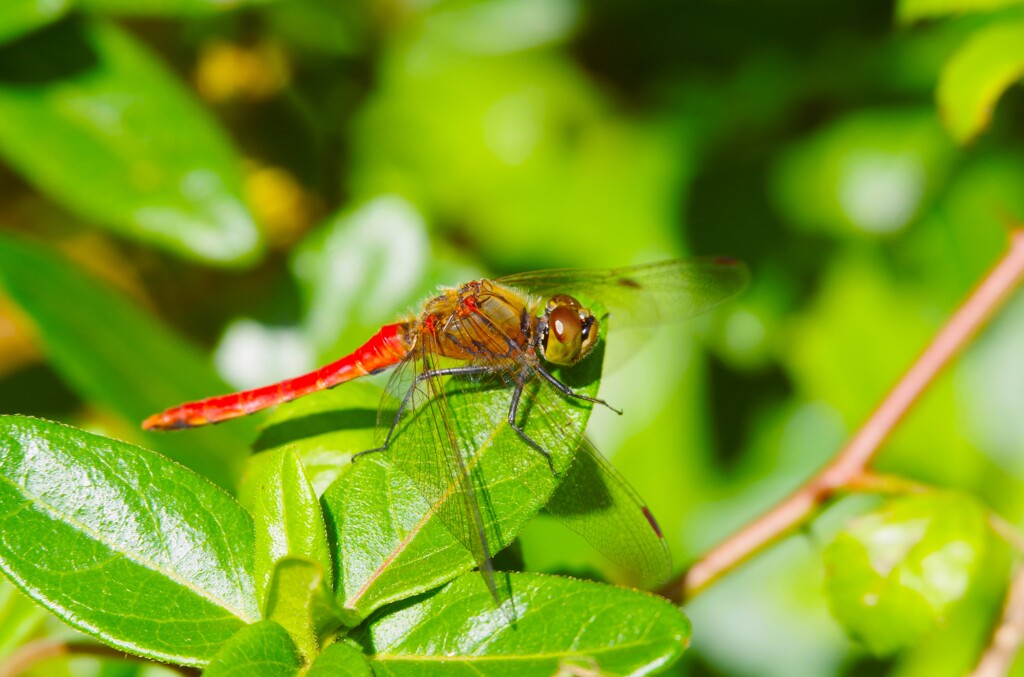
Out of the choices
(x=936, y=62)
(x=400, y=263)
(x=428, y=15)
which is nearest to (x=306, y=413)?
(x=400, y=263)

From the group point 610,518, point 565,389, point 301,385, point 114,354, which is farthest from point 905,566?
point 114,354

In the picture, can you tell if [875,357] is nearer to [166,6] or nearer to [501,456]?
[501,456]

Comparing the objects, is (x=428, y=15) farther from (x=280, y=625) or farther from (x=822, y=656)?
(x=280, y=625)

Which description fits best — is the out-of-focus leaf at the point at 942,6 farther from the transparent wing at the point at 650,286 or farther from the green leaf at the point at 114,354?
the green leaf at the point at 114,354

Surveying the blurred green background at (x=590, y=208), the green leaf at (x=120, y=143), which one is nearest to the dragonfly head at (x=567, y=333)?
the blurred green background at (x=590, y=208)

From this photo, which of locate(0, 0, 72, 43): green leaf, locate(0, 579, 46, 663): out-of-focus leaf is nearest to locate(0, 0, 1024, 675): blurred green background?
locate(0, 0, 72, 43): green leaf

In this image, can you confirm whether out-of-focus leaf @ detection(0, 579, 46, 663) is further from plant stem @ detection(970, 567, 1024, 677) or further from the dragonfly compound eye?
plant stem @ detection(970, 567, 1024, 677)
